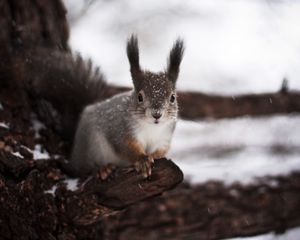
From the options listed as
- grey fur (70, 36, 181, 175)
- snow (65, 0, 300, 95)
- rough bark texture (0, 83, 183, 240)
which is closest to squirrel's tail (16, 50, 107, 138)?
Answer: grey fur (70, 36, 181, 175)

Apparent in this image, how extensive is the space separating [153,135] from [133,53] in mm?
268

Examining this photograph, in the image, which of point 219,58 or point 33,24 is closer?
point 33,24

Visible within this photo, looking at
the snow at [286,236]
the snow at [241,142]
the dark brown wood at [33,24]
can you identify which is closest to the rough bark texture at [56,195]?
the dark brown wood at [33,24]

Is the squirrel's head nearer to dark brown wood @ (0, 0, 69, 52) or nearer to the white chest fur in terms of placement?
the white chest fur

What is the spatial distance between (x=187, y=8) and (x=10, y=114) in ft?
4.80

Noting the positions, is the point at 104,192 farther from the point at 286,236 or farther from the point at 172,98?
the point at 286,236

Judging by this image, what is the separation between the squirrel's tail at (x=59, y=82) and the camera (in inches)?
67.7

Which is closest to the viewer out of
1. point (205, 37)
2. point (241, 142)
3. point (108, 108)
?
point (108, 108)

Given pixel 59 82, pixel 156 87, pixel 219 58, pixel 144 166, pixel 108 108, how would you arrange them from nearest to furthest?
pixel 144 166
pixel 156 87
pixel 108 108
pixel 59 82
pixel 219 58

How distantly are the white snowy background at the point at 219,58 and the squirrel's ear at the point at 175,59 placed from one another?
0.39 meters

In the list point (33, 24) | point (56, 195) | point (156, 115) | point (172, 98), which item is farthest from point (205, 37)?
point (56, 195)

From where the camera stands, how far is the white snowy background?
2143 mm

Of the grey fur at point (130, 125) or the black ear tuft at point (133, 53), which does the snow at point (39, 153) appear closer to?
the grey fur at point (130, 125)

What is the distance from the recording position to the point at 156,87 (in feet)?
4.71
